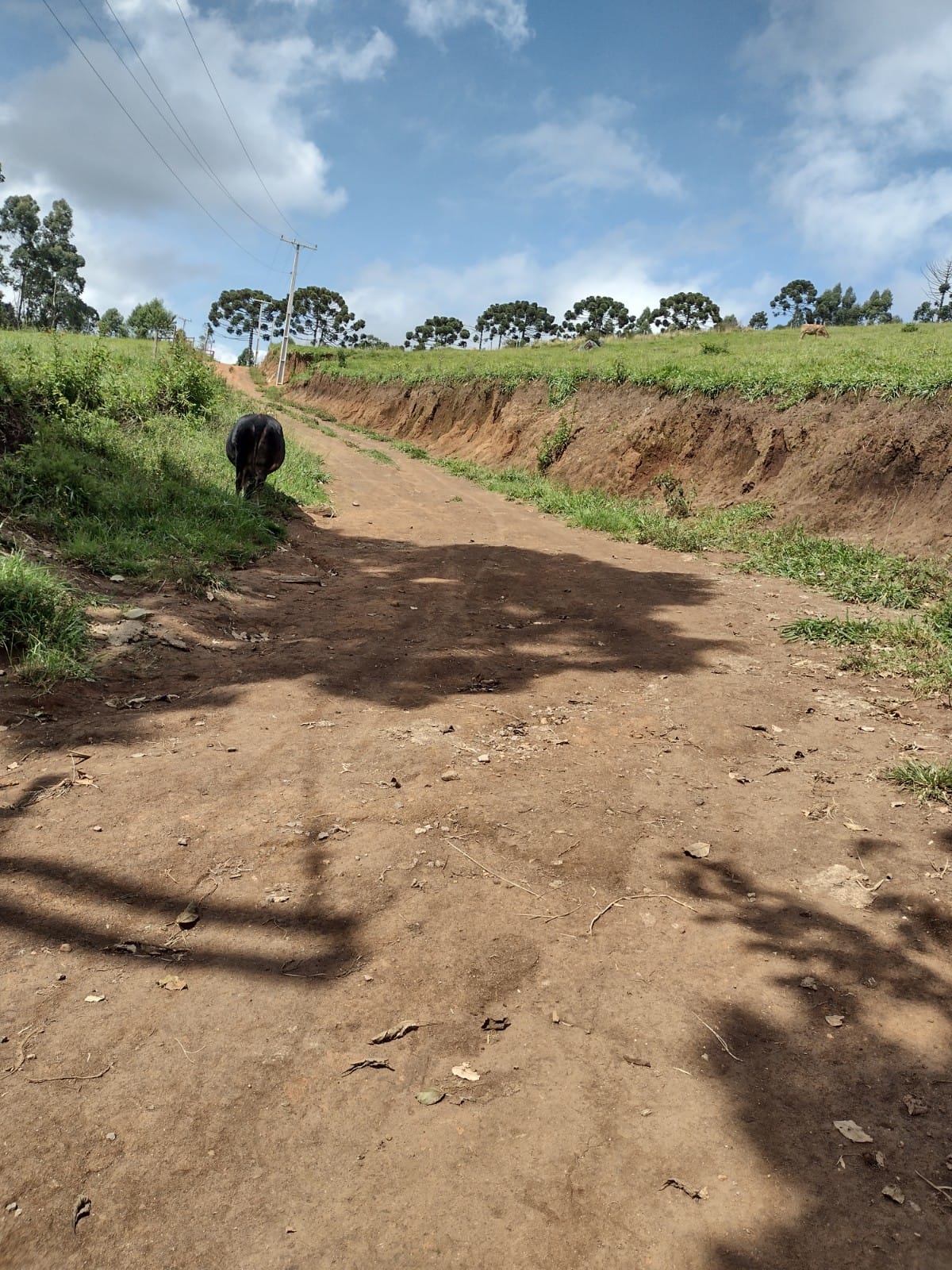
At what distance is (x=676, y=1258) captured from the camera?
67.3 inches

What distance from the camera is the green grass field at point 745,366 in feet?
36.8

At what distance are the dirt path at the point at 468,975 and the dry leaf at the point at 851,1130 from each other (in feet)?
0.07

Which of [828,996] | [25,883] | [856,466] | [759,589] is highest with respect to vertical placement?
[856,466]

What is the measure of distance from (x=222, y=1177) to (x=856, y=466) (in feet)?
35.5

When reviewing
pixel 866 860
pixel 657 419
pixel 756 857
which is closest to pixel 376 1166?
pixel 756 857

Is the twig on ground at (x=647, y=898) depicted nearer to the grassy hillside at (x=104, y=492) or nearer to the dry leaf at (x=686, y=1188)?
the dry leaf at (x=686, y=1188)

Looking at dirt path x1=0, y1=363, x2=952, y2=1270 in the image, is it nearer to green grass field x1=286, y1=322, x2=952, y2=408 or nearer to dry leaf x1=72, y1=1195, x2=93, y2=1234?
dry leaf x1=72, y1=1195, x2=93, y2=1234

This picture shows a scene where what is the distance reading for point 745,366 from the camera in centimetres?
1407

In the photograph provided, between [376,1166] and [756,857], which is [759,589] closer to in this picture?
[756,857]

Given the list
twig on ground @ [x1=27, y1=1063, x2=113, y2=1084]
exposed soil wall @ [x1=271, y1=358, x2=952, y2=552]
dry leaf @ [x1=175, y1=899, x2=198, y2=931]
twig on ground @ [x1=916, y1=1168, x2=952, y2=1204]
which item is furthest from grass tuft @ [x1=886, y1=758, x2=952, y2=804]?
exposed soil wall @ [x1=271, y1=358, x2=952, y2=552]

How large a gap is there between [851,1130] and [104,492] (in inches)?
323

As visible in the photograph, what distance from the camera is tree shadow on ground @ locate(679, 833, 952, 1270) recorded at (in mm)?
1755

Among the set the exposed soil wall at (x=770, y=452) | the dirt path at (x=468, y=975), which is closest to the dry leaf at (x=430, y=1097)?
the dirt path at (x=468, y=975)

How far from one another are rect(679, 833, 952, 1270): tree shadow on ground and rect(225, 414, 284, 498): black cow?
8.56m
